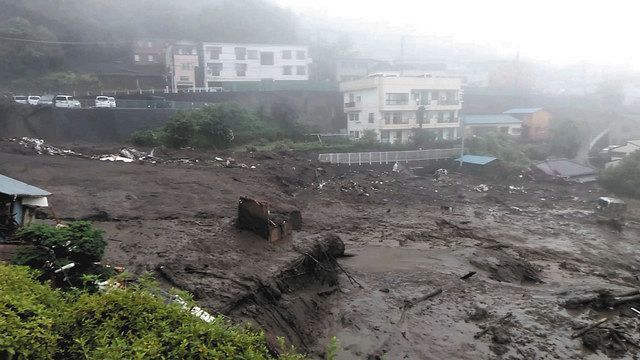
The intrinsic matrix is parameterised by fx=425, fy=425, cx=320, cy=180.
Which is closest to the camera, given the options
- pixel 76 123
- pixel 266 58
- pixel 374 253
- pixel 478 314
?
pixel 478 314

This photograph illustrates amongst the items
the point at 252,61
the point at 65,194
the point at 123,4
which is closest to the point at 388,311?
the point at 65,194

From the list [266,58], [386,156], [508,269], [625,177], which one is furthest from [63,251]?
[266,58]

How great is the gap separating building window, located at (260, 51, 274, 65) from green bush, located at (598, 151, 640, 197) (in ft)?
125

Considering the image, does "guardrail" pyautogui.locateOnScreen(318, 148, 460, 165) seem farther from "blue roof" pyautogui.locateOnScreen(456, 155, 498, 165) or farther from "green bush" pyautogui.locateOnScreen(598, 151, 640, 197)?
"green bush" pyautogui.locateOnScreen(598, 151, 640, 197)

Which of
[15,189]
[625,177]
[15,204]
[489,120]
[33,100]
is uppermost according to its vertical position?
[33,100]

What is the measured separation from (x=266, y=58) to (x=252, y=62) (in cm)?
190

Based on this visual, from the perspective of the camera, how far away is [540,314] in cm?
1251

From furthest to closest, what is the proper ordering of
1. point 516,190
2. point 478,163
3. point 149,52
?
point 149,52 < point 478,163 < point 516,190

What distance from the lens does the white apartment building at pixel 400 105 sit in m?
40.5

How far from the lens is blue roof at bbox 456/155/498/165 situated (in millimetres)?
34688

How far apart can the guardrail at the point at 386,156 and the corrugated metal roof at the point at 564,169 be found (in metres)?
7.18

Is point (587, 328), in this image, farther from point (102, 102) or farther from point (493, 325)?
point (102, 102)

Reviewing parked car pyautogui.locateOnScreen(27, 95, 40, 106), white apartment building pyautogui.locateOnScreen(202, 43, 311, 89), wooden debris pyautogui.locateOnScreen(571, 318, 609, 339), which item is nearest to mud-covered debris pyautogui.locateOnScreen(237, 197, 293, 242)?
wooden debris pyautogui.locateOnScreen(571, 318, 609, 339)

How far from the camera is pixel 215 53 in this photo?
5150 centimetres
